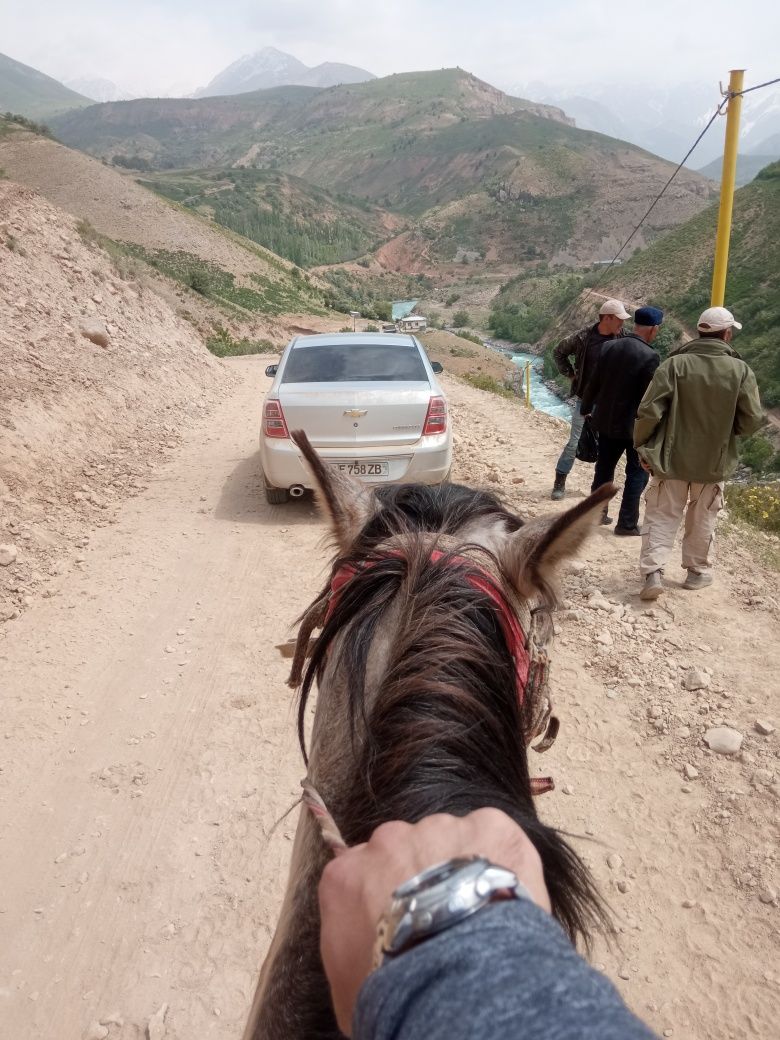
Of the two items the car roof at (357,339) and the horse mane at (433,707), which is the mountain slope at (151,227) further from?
the horse mane at (433,707)

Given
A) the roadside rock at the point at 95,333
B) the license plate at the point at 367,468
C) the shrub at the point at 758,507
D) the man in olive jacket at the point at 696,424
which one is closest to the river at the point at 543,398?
the shrub at the point at 758,507

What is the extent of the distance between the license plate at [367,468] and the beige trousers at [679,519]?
249cm

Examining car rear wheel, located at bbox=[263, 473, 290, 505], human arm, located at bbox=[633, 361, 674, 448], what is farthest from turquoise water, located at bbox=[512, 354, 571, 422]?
human arm, located at bbox=[633, 361, 674, 448]

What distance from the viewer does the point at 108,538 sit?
615 centimetres

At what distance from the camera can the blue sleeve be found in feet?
1.87

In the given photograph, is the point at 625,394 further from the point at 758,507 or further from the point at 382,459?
the point at 758,507

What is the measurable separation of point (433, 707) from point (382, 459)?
5140 mm

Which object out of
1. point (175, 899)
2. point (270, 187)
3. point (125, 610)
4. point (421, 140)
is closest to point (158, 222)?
point (125, 610)

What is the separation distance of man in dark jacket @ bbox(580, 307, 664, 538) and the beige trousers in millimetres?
699

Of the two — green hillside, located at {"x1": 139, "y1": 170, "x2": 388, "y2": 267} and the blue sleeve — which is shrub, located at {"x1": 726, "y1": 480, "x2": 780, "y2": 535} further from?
green hillside, located at {"x1": 139, "y1": 170, "x2": 388, "y2": 267}

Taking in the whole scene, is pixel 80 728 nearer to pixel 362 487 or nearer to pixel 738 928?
pixel 362 487

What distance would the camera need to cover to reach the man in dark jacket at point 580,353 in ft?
19.7

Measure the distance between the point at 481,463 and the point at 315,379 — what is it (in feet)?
8.66

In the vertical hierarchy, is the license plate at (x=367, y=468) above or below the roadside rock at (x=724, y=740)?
above
